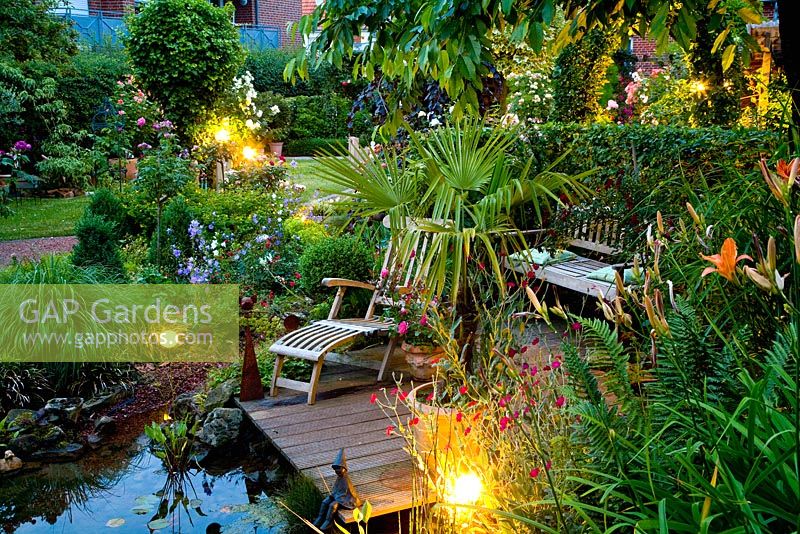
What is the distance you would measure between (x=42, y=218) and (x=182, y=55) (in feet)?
9.43

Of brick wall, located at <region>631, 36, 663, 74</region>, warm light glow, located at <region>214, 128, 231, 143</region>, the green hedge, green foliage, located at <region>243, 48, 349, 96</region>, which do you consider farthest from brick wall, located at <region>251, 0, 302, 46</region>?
the green hedge

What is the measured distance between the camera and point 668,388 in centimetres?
182

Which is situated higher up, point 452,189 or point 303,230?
point 452,189

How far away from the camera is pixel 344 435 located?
4379mm

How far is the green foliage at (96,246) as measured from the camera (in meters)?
6.11

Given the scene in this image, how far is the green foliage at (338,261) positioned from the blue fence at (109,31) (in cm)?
1238

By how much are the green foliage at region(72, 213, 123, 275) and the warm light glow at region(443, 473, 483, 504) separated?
4.25 meters

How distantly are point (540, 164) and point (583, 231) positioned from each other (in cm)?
83

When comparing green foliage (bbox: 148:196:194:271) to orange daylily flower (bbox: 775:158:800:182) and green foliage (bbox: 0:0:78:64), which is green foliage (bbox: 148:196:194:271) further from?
green foliage (bbox: 0:0:78:64)

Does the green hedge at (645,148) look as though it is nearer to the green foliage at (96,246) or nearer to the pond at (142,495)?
the pond at (142,495)

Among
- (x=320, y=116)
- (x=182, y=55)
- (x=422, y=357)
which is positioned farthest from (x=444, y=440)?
(x=320, y=116)

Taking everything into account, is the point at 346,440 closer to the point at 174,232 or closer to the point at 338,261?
the point at 338,261

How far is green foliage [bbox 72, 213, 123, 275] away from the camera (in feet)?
20.0

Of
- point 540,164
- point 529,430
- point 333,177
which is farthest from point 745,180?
point 540,164
